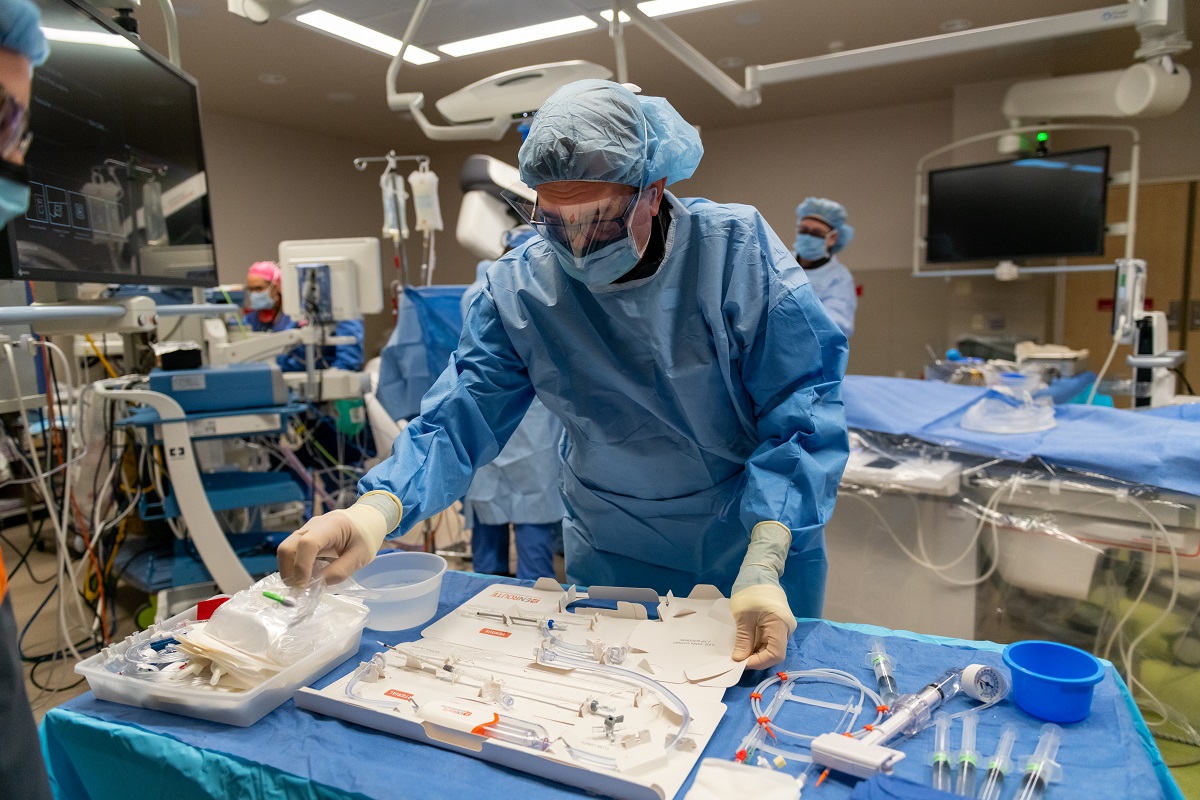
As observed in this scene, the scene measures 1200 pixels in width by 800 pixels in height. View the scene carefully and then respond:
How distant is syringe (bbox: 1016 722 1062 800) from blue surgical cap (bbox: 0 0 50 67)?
1216mm

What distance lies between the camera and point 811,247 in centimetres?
377

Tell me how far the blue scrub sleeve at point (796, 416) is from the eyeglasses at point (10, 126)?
0.95 meters

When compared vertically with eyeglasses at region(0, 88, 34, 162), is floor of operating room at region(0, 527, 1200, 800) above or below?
below

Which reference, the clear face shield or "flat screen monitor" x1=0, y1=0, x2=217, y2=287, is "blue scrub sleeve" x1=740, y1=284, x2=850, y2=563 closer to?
the clear face shield

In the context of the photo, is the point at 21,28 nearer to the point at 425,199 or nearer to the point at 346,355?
the point at 425,199

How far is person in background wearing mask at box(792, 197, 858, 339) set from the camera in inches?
146

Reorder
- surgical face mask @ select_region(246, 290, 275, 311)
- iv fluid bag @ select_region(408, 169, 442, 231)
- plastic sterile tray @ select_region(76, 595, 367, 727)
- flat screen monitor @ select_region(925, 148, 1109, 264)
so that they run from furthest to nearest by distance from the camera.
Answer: flat screen monitor @ select_region(925, 148, 1109, 264), surgical face mask @ select_region(246, 290, 275, 311), iv fluid bag @ select_region(408, 169, 442, 231), plastic sterile tray @ select_region(76, 595, 367, 727)

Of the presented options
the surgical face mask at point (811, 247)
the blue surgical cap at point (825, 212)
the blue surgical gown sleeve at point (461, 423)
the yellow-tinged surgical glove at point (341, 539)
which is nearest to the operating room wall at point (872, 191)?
the blue surgical cap at point (825, 212)

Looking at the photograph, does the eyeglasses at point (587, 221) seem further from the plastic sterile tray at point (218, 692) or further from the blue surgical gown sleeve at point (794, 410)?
the plastic sterile tray at point (218, 692)

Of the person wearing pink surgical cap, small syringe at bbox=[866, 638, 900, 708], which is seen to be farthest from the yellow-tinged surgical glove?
the person wearing pink surgical cap

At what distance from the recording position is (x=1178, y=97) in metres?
3.33

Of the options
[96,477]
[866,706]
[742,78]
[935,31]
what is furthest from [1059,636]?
[742,78]

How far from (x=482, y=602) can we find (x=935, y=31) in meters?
4.80

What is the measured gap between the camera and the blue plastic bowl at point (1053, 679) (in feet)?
2.86
